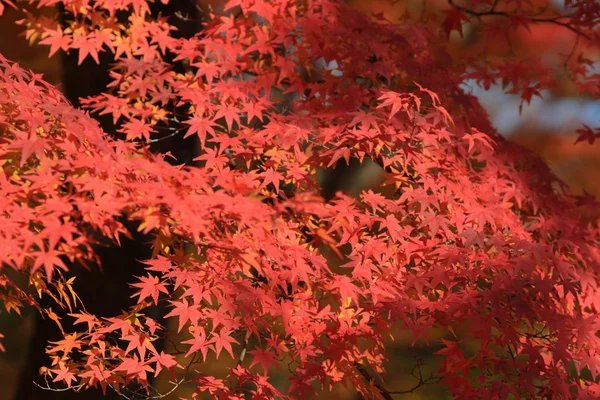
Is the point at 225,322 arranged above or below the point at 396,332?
above

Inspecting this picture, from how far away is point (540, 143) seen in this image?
7871mm

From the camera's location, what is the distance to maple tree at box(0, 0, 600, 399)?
2.08 m

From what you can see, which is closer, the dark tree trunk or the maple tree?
the maple tree

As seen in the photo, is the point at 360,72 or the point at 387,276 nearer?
the point at 387,276

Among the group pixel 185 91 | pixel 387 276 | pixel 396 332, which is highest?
pixel 185 91

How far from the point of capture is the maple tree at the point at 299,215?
208 cm

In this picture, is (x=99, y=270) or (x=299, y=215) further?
(x=99, y=270)

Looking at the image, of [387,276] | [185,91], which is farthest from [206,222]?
[185,91]

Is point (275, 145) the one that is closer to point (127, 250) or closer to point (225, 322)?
point (225, 322)

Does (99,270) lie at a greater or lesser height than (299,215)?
lesser

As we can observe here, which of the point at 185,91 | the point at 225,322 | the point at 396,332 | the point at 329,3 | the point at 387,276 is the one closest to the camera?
the point at 225,322

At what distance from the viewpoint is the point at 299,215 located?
288 cm

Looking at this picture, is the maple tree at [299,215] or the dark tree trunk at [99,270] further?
the dark tree trunk at [99,270]

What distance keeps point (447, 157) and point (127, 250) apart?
6.19ft
